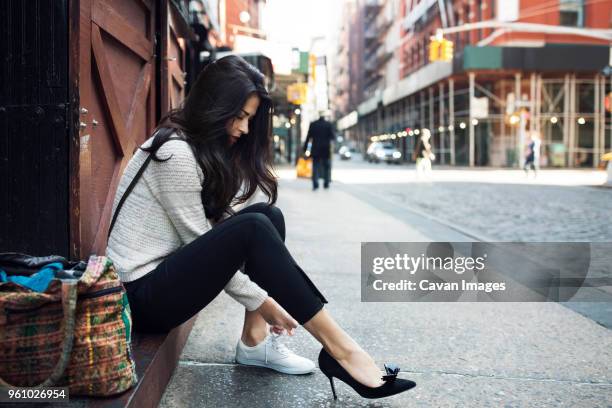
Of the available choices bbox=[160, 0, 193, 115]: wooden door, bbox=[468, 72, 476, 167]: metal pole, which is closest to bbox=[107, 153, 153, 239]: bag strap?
bbox=[160, 0, 193, 115]: wooden door

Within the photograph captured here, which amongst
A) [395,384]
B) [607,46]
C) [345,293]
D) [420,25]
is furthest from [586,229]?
[420,25]

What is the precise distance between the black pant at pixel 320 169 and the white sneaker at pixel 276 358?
12421mm

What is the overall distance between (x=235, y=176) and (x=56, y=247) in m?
0.88

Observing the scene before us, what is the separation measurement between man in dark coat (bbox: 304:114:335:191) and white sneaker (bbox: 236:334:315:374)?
1239 cm

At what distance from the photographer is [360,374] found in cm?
253

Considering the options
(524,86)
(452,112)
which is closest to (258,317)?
(524,86)

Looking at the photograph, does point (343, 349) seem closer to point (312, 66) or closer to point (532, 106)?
point (312, 66)

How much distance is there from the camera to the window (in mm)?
34062

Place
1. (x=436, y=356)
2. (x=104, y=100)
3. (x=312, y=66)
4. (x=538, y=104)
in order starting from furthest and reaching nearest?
(x=538, y=104) < (x=312, y=66) < (x=104, y=100) < (x=436, y=356)

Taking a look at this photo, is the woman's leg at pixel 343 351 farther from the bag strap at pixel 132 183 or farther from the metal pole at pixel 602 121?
the metal pole at pixel 602 121

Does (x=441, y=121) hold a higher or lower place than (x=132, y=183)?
higher

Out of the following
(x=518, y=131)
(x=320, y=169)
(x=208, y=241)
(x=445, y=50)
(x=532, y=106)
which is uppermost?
(x=445, y=50)

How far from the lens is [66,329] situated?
1844 mm

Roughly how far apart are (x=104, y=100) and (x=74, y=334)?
6.84ft
